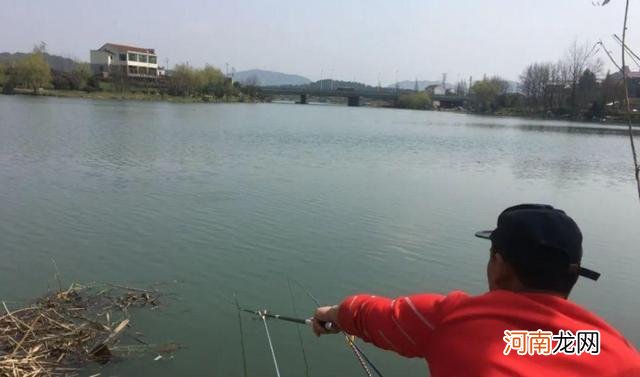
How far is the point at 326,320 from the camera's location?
7.86 feet

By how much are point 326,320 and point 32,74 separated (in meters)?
89.7

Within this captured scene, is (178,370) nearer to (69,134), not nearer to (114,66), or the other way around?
(69,134)

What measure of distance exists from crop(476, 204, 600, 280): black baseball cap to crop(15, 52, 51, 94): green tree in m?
88.3

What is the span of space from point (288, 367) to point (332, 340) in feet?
2.41

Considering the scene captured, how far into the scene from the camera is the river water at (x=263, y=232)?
6.46 metres

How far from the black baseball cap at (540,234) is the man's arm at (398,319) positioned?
24cm

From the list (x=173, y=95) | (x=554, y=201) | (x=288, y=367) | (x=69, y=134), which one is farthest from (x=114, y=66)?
(x=288, y=367)

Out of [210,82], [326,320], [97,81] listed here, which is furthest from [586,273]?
[210,82]

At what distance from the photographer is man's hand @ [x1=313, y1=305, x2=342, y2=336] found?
7.64 feet

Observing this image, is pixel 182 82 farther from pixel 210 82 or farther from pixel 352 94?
pixel 352 94

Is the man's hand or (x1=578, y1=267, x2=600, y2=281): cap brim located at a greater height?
(x1=578, y1=267, x2=600, y2=281): cap brim

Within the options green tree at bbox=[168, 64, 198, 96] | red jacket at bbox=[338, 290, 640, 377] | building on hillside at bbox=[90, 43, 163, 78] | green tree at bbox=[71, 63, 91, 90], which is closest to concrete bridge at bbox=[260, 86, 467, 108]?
green tree at bbox=[168, 64, 198, 96]

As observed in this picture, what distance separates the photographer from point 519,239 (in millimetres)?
1657

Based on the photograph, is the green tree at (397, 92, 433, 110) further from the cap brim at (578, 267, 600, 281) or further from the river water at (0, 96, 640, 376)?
the cap brim at (578, 267, 600, 281)
